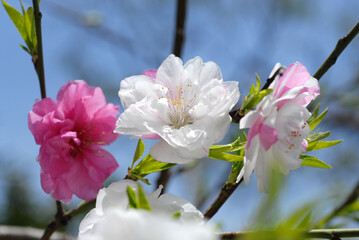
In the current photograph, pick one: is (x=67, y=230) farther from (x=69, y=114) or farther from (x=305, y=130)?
(x=305, y=130)

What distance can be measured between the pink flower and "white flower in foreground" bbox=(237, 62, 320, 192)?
0.29 meters

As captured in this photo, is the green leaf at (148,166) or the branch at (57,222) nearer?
the green leaf at (148,166)

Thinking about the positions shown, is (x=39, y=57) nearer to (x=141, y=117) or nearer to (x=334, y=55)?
(x=141, y=117)

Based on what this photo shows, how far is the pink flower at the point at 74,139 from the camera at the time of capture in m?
0.68

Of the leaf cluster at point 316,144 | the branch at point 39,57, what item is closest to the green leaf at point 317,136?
the leaf cluster at point 316,144

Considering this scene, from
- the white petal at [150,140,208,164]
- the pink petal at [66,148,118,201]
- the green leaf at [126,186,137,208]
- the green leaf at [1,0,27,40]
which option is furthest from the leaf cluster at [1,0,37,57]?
the green leaf at [126,186,137,208]

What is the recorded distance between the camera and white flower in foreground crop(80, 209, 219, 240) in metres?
0.25

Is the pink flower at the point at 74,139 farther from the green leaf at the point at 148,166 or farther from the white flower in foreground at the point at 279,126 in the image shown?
the white flower in foreground at the point at 279,126

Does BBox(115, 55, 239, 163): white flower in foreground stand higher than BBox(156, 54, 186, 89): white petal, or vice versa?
BBox(156, 54, 186, 89): white petal

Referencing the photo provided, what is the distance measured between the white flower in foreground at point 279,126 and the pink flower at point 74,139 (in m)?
0.29

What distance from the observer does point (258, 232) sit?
0.25 m

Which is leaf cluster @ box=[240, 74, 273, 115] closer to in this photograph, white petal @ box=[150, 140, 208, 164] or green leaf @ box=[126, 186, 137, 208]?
white petal @ box=[150, 140, 208, 164]

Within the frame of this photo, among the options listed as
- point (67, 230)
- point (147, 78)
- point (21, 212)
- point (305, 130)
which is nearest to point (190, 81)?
point (147, 78)

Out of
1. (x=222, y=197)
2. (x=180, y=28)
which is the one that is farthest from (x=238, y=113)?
(x=180, y=28)
